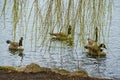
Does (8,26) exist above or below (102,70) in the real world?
above

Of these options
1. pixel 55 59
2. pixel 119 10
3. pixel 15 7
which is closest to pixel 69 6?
pixel 15 7

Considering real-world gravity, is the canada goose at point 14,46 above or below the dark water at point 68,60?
above

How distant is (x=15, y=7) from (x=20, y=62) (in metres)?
13.1

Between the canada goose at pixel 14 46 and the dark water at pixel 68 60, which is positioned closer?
the dark water at pixel 68 60

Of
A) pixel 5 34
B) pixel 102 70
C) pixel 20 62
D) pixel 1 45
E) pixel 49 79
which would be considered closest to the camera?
pixel 49 79

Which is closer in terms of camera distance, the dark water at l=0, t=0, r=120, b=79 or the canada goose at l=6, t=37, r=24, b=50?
the dark water at l=0, t=0, r=120, b=79

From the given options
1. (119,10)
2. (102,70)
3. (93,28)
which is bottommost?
(102,70)

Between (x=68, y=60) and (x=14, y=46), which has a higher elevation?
(x=14, y=46)

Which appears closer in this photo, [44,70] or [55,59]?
[44,70]

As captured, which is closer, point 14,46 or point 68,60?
point 68,60

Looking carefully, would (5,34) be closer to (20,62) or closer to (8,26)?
(8,26)

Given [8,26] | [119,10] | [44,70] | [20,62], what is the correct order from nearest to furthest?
[44,70]
[20,62]
[8,26]
[119,10]

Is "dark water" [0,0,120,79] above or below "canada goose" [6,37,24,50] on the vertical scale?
below

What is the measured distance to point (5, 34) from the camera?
2267 centimetres
